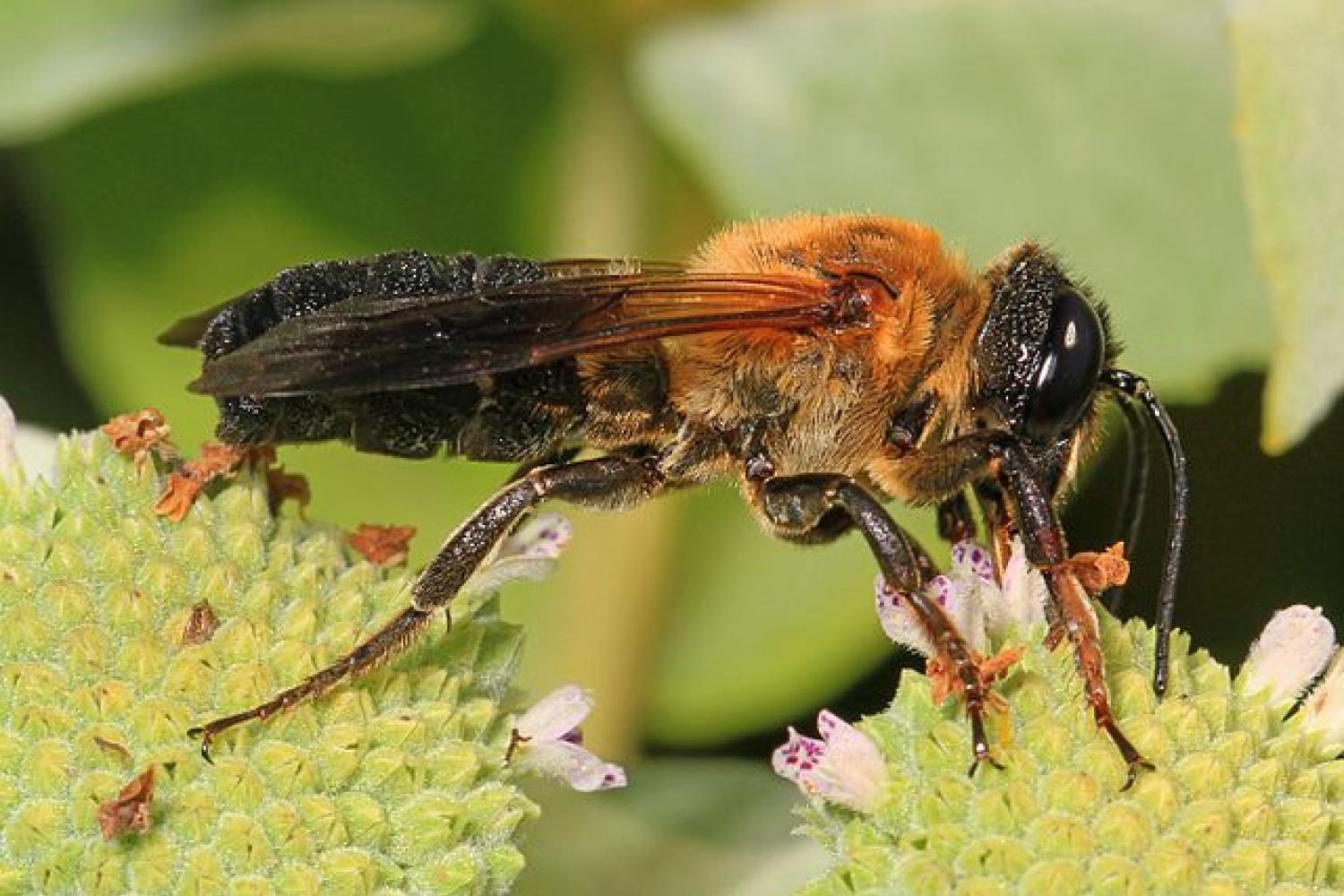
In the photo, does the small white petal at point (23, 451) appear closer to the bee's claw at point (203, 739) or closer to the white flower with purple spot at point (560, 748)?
the bee's claw at point (203, 739)

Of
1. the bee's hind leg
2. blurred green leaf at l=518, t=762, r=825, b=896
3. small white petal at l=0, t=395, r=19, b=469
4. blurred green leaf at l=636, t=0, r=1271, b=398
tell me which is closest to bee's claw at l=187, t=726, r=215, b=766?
the bee's hind leg

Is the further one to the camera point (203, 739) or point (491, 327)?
point (491, 327)

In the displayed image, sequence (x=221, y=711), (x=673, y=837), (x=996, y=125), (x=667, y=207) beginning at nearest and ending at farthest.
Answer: (x=221, y=711) → (x=673, y=837) → (x=996, y=125) → (x=667, y=207)

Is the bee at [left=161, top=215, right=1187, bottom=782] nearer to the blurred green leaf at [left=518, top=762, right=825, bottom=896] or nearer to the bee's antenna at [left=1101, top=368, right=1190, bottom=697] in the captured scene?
the bee's antenna at [left=1101, top=368, right=1190, bottom=697]

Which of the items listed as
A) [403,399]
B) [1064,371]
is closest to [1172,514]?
[1064,371]

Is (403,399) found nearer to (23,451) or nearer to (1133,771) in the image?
(23,451)
